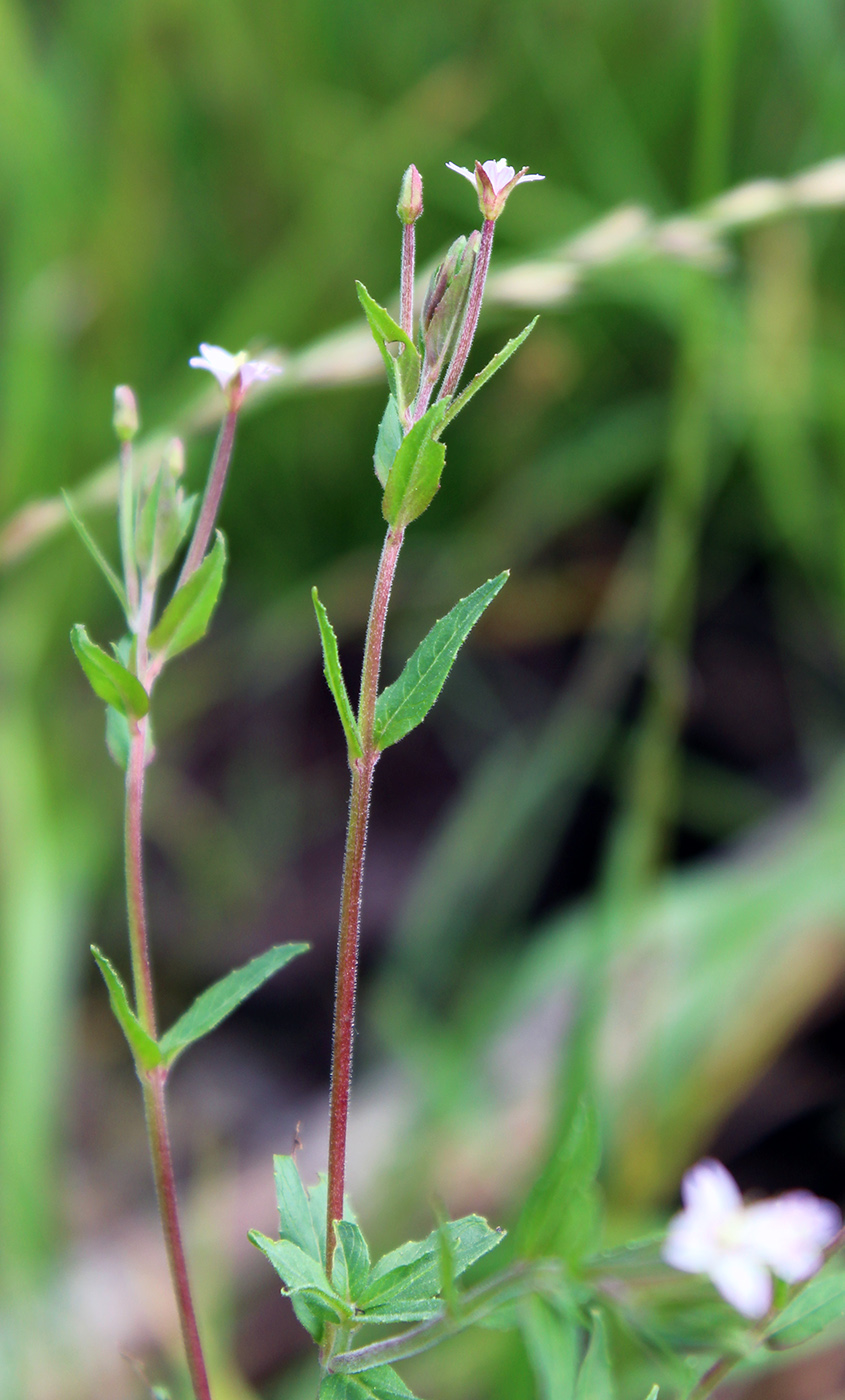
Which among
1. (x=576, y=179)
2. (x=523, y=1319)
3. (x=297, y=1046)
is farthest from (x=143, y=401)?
(x=523, y=1319)

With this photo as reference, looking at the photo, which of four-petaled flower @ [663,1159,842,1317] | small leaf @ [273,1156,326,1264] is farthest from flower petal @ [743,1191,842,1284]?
small leaf @ [273,1156,326,1264]

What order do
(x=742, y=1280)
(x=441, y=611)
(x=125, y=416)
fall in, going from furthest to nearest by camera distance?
(x=441, y=611) < (x=125, y=416) < (x=742, y=1280)

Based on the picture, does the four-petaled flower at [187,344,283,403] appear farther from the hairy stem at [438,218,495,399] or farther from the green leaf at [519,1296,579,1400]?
the green leaf at [519,1296,579,1400]

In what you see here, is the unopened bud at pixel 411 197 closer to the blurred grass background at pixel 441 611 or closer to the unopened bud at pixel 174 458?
the unopened bud at pixel 174 458

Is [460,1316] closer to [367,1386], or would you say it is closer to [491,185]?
→ [367,1386]

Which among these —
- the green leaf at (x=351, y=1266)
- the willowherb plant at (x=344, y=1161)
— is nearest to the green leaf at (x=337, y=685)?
the willowherb plant at (x=344, y=1161)

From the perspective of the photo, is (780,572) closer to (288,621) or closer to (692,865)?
(692,865)

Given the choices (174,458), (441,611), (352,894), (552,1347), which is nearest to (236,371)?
(174,458)
